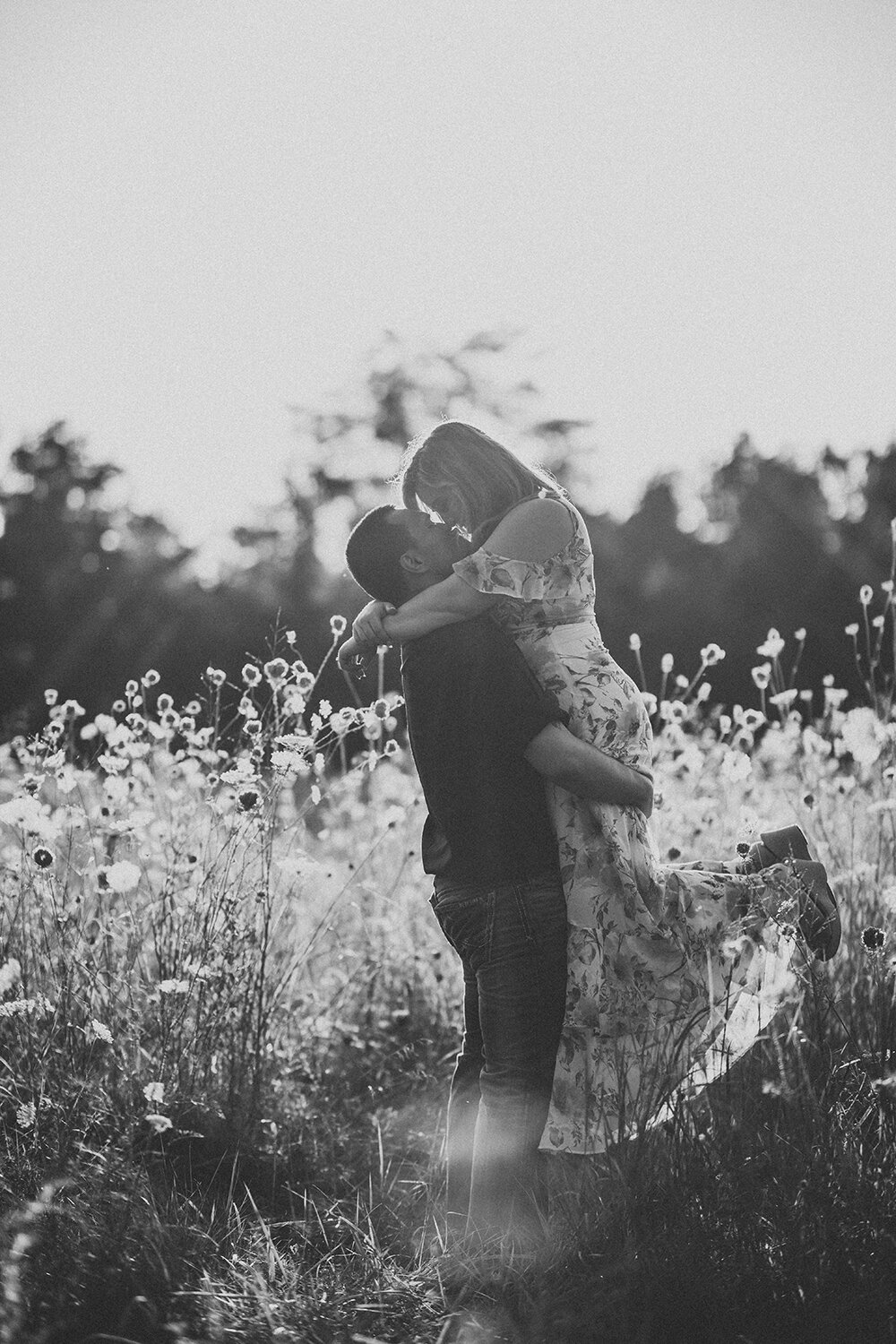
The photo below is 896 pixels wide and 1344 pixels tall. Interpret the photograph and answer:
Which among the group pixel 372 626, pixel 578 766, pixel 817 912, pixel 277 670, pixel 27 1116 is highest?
pixel 277 670

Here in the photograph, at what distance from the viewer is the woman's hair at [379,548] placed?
2.43m

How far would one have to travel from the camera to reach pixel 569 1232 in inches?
88.9

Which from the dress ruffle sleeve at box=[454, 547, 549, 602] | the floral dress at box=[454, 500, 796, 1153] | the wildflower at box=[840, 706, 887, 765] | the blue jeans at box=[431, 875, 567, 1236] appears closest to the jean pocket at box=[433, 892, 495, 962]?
the blue jeans at box=[431, 875, 567, 1236]

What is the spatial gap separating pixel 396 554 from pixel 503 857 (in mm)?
715

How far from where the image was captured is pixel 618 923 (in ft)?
7.78

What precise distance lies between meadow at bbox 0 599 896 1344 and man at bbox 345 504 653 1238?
7.7 inches

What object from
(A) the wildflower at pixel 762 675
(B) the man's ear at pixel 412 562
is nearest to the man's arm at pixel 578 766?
(B) the man's ear at pixel 412 562

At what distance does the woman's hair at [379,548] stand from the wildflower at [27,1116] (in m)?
1.52

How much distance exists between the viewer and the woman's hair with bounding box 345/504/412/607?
243cm

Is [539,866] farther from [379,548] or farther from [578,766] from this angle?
[379,548]

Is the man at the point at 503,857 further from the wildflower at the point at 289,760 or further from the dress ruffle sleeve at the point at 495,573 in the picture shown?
the wildflower at the point at 289,760

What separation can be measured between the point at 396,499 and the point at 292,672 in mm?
795

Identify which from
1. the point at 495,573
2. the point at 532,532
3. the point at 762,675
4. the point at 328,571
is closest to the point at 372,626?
the point at 495,573

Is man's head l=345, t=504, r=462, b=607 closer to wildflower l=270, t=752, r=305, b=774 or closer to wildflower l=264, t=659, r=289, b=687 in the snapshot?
wildflower l=270, t=752, r=305, b=774
